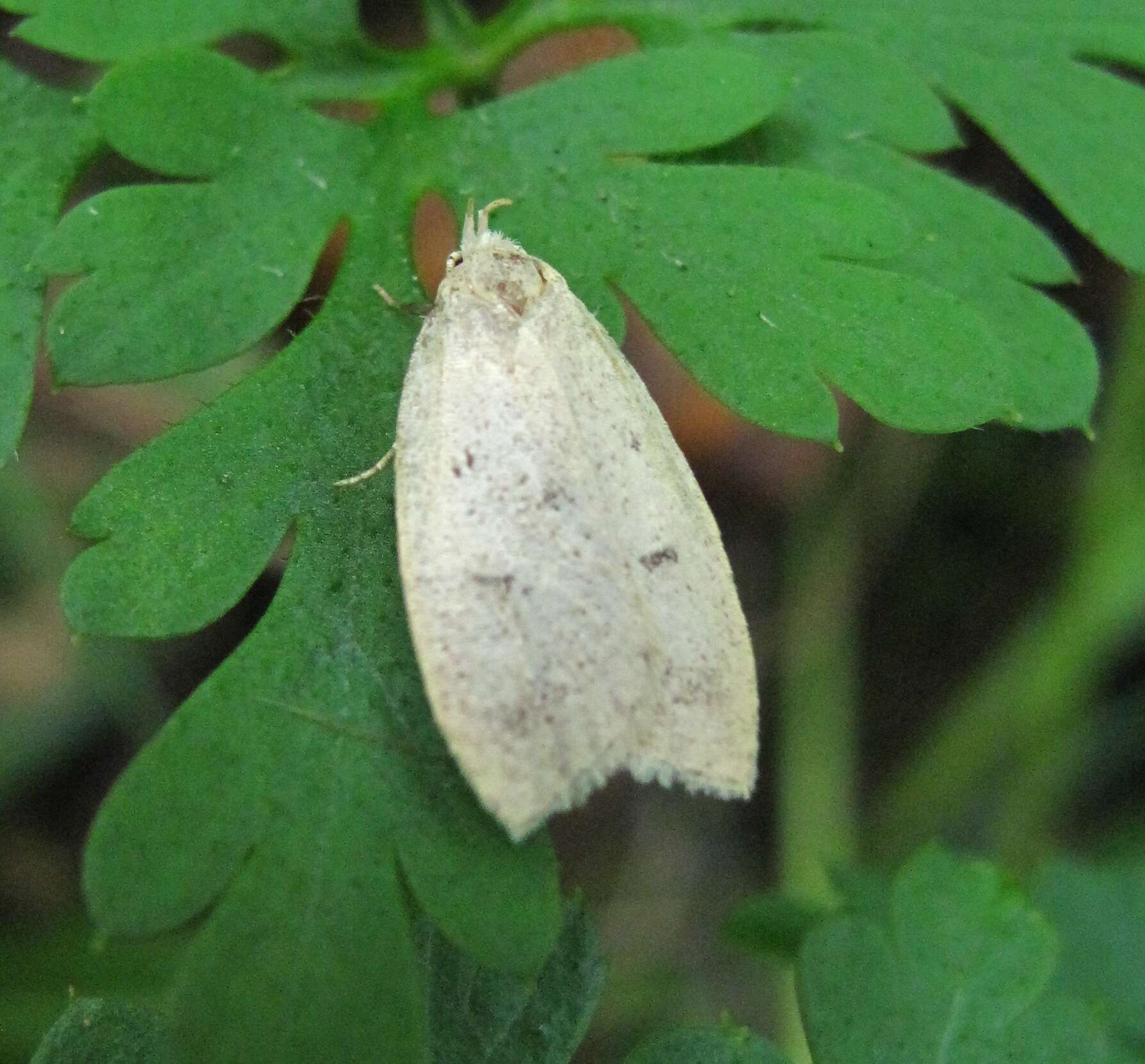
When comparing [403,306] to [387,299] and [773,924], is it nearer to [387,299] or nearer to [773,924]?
[387,299]

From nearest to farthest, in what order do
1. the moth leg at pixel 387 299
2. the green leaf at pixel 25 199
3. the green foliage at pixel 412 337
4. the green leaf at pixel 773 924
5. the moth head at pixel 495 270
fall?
the green foliage at pixel 412 337 < the green leaf at pixel 25 199 < the moth leg at pixel 387 299 < the moth head at pixel 495 270 < the green leaf at pixel 773 924

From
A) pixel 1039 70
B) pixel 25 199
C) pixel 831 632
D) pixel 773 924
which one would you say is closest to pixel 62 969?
pixel 773 924

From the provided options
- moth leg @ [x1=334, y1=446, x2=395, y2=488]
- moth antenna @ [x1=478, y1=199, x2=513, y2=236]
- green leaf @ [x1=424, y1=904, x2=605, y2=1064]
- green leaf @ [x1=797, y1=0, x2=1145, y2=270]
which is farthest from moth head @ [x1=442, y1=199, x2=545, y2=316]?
green leaf @ [x1=424, y1=904, x2=605, y2=1064]

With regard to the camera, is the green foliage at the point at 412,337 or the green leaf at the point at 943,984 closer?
the green foliage at the point at 412,337

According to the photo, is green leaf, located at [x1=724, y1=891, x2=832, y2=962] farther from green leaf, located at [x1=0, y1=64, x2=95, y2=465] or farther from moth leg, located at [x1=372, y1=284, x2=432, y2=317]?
green leaf, located at [x1=0, y1=64, x2=95, y2=465]

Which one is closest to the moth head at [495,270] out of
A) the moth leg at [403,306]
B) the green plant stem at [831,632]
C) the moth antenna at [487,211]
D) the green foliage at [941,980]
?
the moth antenna at [487,211]

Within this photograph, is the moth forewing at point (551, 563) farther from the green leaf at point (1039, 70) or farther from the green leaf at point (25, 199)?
the green leaf at point (1039, 70)
